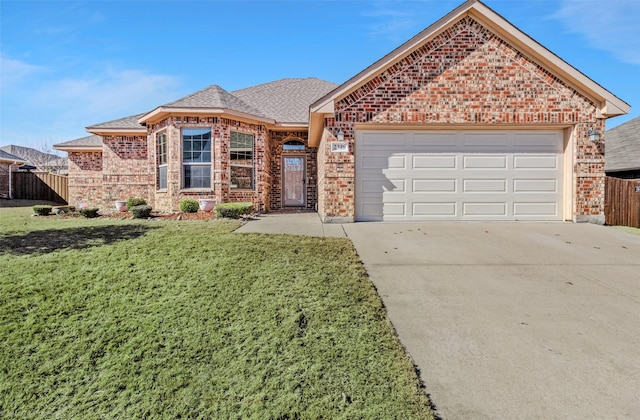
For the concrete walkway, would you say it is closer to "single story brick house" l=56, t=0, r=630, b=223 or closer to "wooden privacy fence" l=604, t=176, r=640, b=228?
"single story brick house" l=56, t=0, r=630, b=223

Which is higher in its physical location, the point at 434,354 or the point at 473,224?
the point at 473,224

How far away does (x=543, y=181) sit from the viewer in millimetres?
9297

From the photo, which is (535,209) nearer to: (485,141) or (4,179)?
(485,141)

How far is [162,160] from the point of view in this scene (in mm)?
12531

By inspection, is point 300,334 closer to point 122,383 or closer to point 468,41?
point 122,383

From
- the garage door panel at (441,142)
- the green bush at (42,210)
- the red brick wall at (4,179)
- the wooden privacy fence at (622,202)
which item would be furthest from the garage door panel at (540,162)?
the red brick wall at (4,179)

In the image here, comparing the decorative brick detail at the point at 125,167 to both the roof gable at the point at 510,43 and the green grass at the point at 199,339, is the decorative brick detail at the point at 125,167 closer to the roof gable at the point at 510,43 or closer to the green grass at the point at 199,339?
the roof gable at the point at 510,43

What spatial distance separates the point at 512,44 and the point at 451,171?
3.55 meters

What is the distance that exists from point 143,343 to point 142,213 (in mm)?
7872

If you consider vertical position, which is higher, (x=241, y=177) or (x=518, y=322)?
(x=241, y=177)

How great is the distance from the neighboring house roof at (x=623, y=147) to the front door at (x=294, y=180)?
12.8m

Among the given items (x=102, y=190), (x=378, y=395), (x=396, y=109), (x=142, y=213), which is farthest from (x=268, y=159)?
(x=378, y=395)

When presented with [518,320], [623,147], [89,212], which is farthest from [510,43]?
[89,212]

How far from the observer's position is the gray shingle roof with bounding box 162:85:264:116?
11338mm
